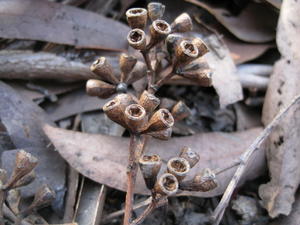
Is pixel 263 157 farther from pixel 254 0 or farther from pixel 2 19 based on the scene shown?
pixel 2 19

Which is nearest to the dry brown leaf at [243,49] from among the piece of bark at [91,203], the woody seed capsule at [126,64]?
the woody seed capsule at [126,64]

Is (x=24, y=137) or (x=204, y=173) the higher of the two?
(x=204, y=173)

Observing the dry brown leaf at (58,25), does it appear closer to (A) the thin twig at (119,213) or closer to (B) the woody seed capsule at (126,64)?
(B) the woody seed capsule at (126,64)

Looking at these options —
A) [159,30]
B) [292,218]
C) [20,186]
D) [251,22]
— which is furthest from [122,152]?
[251,22]

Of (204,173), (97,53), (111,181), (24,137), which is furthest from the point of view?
(97,53)

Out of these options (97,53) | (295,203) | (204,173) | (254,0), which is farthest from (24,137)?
(254,0)
